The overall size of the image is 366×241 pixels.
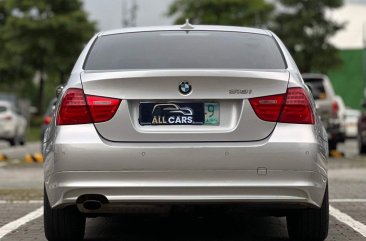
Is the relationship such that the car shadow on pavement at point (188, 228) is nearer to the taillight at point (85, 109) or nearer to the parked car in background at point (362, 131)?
the taillight at point (85, 109)

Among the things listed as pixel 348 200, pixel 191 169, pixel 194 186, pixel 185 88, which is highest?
pixel 185 88

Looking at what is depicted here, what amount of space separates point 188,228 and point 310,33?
211ft

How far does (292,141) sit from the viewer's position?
571 centimetres

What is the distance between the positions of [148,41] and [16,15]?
58.7 metres

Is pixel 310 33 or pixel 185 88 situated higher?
pixel 185 88

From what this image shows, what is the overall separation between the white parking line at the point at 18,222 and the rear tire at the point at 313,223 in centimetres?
231

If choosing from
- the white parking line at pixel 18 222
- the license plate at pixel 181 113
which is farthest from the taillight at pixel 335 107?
the license plate at pixel 181 113

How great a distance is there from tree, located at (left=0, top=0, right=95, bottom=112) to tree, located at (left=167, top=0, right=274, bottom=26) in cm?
1671

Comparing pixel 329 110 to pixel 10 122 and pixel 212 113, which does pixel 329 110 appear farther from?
pixel 212 113

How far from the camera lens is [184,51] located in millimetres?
6359

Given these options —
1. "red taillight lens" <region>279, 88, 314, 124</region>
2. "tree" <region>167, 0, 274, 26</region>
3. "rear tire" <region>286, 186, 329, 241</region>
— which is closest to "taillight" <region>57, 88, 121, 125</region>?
"red taillight lens" <region>279, 88, 314, 124</region>

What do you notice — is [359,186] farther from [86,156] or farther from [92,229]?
[86,156]

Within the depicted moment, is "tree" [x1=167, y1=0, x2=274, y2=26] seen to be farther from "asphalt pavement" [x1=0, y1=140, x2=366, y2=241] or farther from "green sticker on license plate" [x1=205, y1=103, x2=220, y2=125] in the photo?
"green sticker on license plate" [x1=205, y1=103, x2=220, y2=125]

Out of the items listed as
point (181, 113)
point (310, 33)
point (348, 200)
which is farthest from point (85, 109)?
point (310, 33)
